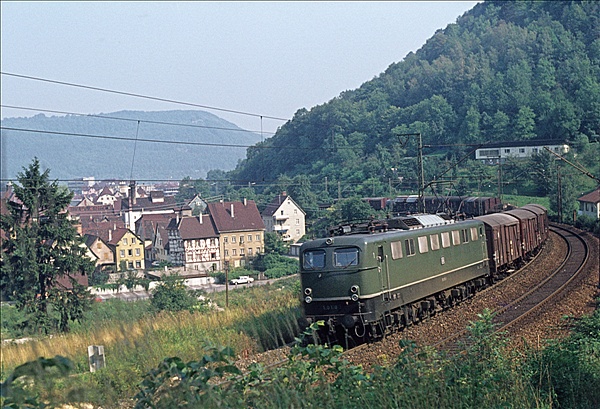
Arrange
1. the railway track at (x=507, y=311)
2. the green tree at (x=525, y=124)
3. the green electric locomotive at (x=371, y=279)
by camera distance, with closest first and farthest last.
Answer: the railway track at (x=507, y=311), the green electric locomotive at (x=371, y=279), the green tree at (x=525, y=124)

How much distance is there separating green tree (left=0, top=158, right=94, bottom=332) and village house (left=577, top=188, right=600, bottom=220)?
145 feet

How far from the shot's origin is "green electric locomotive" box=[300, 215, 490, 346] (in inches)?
632

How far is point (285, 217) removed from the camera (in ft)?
138

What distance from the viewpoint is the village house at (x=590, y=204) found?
204ft

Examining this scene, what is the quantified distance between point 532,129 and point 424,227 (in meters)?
62.6

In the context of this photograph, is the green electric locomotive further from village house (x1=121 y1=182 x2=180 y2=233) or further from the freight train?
village house (x1=121 y1=182 x2=180 y2=233)

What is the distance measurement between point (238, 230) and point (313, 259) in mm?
26713

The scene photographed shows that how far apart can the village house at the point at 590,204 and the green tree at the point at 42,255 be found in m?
44.2

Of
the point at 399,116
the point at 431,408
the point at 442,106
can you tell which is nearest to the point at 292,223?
the point at 399,116

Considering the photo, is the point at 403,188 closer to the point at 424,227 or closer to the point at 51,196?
the point at 51,196

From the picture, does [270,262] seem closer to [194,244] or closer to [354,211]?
[194,244]

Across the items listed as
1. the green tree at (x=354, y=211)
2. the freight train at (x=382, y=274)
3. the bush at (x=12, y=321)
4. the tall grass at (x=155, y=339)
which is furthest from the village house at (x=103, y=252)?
the freight train at (x=382, y=274)

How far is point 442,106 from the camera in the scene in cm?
7875

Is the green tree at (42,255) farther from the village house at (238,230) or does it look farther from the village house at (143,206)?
the village house at (143,206)
